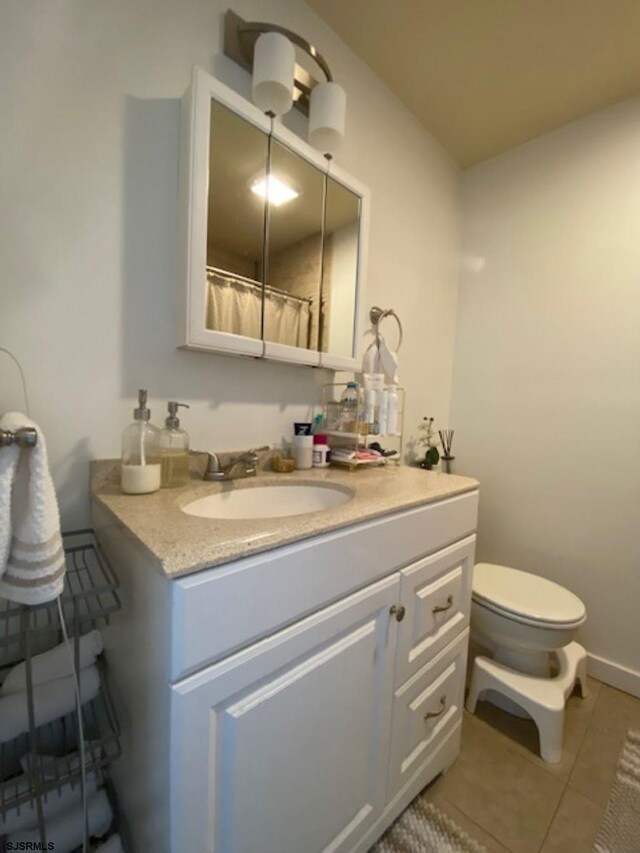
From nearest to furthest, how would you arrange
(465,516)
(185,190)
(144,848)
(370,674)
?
(144,848) < (370,674) < (185,190) < (465,516)

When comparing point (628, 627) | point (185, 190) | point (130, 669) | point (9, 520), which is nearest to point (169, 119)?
point (185, 190)

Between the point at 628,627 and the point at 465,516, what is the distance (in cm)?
106

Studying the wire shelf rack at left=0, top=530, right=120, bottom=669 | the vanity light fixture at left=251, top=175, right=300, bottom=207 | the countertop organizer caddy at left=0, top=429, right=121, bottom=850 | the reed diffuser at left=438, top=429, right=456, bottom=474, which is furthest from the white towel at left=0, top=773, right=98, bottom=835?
the reed diffuser at left=438, top=429, right=456, bottom=474

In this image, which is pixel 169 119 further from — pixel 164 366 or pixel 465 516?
pixel 465 516

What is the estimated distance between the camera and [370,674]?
2.39 feet

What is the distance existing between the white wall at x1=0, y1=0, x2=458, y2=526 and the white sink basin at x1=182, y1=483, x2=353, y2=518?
190 mm

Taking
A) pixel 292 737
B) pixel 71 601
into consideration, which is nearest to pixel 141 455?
pixel 71 601

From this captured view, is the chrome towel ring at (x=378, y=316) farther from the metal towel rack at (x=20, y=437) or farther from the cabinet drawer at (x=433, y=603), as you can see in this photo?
the metal towel rack at (x=20, y=437)

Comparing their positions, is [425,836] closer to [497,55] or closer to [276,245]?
[276,245]

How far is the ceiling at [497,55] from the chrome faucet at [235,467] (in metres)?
1.43

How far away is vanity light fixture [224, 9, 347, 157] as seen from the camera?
34.7 inches

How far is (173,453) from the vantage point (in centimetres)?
83

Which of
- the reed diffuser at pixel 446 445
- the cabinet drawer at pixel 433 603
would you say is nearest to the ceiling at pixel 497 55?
the reed diffuser at pixel 446 445

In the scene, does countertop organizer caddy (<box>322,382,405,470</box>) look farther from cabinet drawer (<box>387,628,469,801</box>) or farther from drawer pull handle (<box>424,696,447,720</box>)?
drawer pull handle (<box>424,696,447,720</box>)
